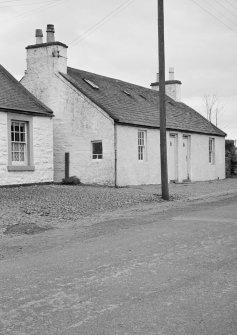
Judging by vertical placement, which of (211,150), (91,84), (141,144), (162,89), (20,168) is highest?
(91,84)

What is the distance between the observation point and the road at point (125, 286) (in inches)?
176

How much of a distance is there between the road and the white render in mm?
10390

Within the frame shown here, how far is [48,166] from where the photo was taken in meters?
21.3

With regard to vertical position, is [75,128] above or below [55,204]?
above

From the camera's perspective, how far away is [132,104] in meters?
26.0

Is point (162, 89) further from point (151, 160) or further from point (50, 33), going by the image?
point (50, 33)

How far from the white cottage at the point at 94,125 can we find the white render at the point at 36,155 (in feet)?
7.69

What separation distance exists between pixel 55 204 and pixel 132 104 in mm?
12222

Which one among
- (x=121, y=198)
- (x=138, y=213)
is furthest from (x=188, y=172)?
(x=138, y=213)

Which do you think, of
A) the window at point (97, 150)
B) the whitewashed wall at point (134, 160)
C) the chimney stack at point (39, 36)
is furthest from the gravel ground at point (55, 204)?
the chimney stack at point (39, 36)

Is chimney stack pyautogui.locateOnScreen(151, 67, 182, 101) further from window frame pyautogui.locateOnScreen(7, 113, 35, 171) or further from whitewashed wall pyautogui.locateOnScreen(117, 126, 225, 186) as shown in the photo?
window frame pyautogui.locateOnScreen(7, 113, 35, 171)

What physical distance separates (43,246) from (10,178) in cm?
1139

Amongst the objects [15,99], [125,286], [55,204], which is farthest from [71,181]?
[125,286]

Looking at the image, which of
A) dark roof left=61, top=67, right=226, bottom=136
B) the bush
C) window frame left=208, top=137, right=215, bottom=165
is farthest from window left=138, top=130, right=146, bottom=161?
window frame left=208, top=137, right=215, bottom=165
